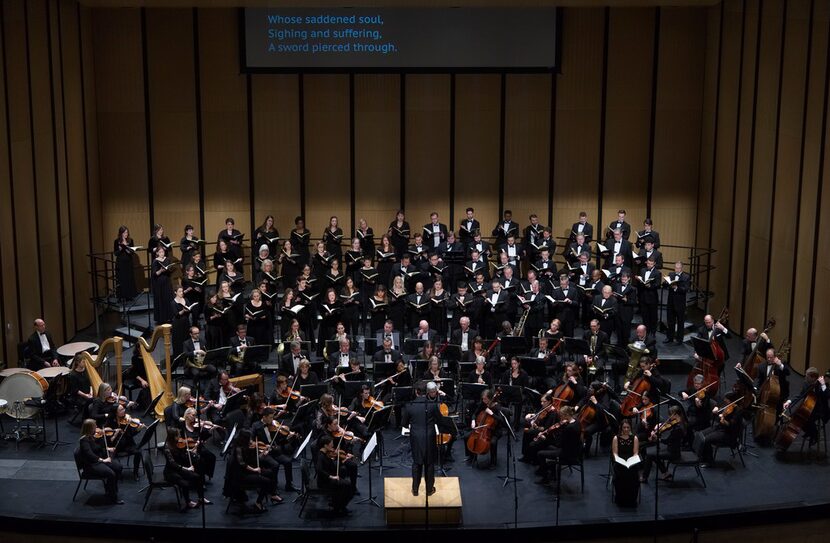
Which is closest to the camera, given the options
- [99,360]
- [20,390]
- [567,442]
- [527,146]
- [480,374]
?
[567,442]

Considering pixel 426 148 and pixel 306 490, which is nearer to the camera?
pixel 306 490

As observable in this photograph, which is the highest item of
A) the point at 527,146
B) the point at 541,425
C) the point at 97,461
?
the point at 527,146

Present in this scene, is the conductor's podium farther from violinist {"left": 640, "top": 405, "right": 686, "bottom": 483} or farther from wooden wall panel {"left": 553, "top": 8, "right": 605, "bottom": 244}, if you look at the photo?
wooden wall panel {"left": 553, "top": 8, "right": 605, "bottom": 244}

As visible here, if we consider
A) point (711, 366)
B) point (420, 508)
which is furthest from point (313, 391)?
A: point (711, 366)

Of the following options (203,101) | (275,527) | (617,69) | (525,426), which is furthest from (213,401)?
(617,69)

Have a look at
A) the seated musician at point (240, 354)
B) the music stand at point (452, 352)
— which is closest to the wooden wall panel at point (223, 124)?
the seated musician at point (240, 354)

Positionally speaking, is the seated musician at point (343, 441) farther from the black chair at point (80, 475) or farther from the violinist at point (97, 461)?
the black chair at point (80, 475)

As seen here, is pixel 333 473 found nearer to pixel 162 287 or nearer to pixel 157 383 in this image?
pixel 157 383

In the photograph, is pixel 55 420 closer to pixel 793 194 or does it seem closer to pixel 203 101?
pixel 203 101

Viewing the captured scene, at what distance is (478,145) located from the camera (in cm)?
1953

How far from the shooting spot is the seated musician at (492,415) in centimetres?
1282

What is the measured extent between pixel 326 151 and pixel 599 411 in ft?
27.0

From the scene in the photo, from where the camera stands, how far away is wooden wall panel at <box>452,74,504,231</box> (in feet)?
63.4

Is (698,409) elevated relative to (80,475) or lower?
elevated
